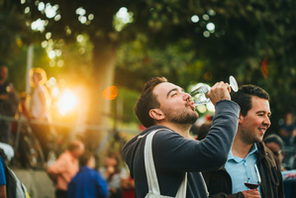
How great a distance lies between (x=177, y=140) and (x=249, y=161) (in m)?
1.24

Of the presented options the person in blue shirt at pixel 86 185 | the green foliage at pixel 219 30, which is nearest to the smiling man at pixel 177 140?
the green foliage at pixel 219 30

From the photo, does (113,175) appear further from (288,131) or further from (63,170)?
(288,131)

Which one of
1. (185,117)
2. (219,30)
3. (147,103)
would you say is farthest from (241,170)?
(219,30)

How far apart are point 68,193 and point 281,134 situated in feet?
18.9

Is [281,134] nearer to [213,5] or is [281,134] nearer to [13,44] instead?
[213,5]

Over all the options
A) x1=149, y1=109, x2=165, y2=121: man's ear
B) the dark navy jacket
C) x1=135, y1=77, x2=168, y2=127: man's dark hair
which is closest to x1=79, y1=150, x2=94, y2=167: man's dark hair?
x1=135, y1=77, x2=168, y2=127: man's dark hair

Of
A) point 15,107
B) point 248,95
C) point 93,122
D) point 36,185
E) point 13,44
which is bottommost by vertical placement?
point 36,185

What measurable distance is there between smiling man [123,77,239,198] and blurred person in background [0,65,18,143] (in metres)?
5.78

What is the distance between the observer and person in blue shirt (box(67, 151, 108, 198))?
7.34 metres

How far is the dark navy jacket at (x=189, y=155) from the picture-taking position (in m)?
2.55

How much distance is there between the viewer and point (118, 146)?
12.5m

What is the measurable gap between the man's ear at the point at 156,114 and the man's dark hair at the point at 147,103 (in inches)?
1.5

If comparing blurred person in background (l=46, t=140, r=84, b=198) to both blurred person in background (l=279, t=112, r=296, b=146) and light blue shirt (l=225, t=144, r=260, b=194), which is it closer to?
light blue shirt (l=225, t=144, r=260, b=194)

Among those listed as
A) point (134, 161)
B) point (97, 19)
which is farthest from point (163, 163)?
point (97, 19)
